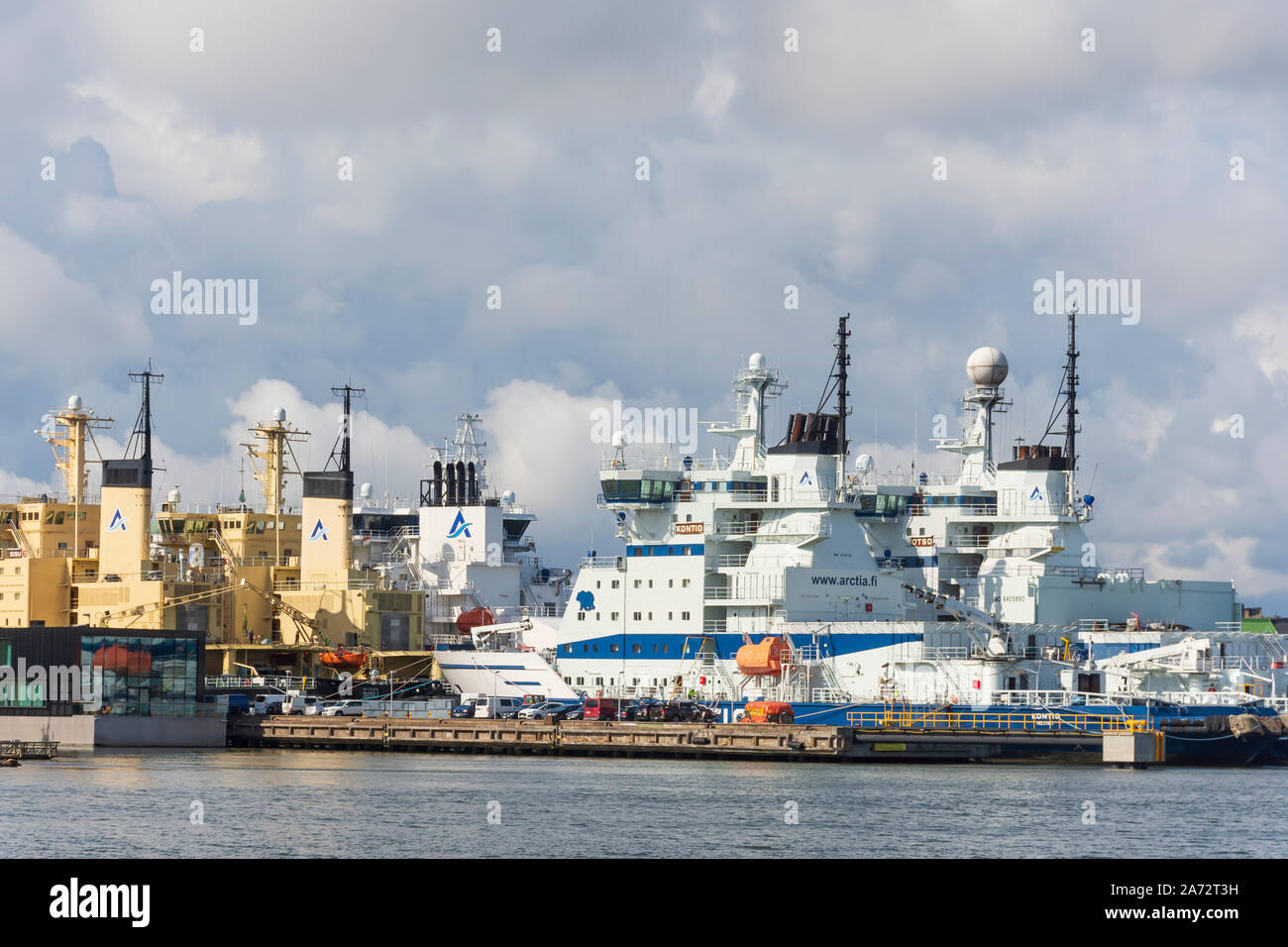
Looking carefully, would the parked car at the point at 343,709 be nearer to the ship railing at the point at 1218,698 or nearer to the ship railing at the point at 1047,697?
the ship railing at the point at 1047,697

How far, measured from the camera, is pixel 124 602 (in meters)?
86.8

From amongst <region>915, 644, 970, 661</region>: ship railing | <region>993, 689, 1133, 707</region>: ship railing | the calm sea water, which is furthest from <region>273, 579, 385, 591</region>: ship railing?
<region>993, 689, 1133, 707</region>: ship railing

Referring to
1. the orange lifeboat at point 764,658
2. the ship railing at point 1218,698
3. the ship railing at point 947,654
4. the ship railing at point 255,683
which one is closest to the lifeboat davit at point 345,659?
Answer: the ship railing at point 255,683

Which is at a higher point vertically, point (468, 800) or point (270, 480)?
point (270, 480)

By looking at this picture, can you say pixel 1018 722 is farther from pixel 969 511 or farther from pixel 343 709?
pixel 343 709

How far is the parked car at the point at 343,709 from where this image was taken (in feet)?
252

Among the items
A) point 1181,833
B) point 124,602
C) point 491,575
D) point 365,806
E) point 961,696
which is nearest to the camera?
point 1181,833

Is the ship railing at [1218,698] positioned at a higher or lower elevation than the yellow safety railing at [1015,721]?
higher

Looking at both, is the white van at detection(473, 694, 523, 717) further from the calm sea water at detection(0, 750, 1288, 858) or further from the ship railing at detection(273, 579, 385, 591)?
the ship railing at detection(273, 579, 385, 591)

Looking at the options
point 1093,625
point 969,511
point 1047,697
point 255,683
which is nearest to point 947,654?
point 1047,697

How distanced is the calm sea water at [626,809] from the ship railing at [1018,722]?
2046 millimetres
